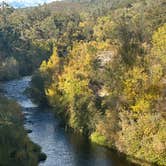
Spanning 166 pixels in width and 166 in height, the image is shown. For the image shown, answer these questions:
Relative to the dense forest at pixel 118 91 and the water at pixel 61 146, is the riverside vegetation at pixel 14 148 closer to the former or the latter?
the water at pixel 61 146

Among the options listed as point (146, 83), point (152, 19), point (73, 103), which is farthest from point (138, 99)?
point (152, 19)

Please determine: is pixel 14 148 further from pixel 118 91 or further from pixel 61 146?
pixel 118 91

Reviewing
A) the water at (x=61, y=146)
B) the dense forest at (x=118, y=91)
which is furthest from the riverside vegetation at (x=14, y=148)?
the dense forest at (x=118, y=91)

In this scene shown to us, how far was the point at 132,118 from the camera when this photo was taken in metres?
67.3

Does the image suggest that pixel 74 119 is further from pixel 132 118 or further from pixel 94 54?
pixel 94 54

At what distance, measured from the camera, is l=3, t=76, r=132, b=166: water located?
2414 inches

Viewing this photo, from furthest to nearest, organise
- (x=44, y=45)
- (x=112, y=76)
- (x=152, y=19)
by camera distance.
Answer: (x=44, y=45) → (x=152, y=19) → (x=112, y=76)

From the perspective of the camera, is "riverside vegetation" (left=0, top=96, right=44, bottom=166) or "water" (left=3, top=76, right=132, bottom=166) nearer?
"riverside vegetation" (left=0, top=96, right=44, bottom=166)

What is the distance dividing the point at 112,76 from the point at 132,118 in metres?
9.94

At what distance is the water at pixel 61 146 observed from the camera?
61.3 m

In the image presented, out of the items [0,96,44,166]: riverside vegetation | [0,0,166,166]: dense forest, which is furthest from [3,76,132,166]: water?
[0,96,44,166]: riverside vegetation

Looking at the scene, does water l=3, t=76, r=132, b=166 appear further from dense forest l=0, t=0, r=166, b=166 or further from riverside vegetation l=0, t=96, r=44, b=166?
riverside vegetation l=0, t=96, r=44, b=166

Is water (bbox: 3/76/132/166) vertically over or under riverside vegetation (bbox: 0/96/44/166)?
under

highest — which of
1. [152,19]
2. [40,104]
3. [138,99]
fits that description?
[152,19]
